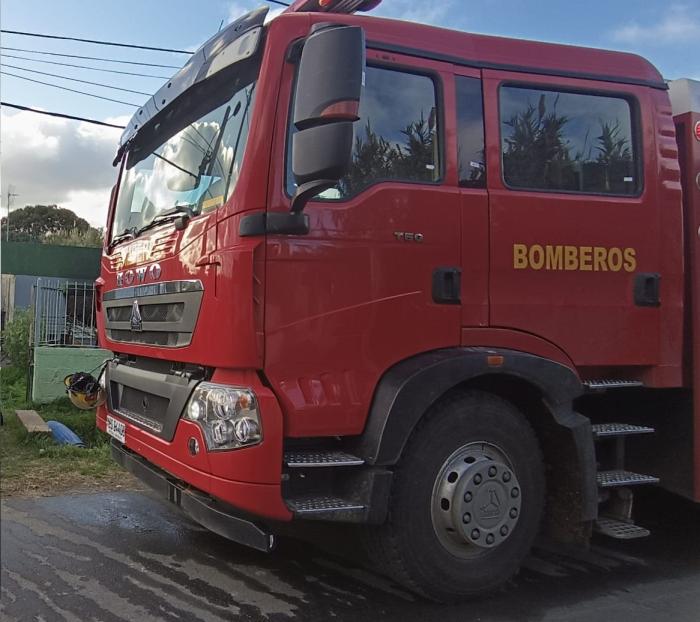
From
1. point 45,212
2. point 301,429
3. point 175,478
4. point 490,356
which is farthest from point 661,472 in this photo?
point 45,212

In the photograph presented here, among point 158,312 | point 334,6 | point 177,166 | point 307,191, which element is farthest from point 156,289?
point 334,6

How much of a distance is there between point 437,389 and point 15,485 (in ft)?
13.4

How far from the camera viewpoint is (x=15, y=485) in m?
5.77

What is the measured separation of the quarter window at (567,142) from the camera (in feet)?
12.8

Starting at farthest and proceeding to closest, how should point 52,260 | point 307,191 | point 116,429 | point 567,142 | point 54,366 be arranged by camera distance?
point 52,260
point 54,366
point 116,429
point 567,142
point 307,191

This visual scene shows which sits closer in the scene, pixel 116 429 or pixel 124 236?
pixel 116 429

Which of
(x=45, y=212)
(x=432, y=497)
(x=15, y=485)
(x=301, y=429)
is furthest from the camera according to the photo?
(x=45, y=212)

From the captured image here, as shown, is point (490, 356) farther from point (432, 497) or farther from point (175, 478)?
point (175, 478)

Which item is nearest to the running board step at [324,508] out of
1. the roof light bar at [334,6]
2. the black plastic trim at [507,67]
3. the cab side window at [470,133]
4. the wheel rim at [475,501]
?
the wheel rim at [475,501]

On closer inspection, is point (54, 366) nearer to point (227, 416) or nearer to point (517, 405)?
point (227, 416)

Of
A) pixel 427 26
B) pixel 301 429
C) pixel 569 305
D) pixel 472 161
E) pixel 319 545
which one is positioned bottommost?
pixel 319 545

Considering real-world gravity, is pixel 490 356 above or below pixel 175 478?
above

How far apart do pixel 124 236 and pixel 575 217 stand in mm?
2856

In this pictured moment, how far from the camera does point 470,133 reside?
149 inches
